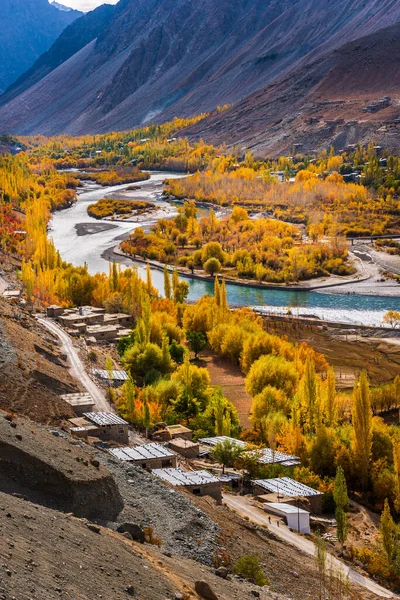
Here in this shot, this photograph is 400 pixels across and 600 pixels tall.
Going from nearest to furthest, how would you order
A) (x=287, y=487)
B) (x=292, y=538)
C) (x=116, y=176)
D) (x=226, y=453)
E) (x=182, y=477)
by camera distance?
(x=292, y=538) < (x=182, y=477) < (x=287, y=487) < (x=226, y=453) < (x=116, y=176)

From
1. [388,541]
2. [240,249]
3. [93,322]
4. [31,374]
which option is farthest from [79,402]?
[240,249]

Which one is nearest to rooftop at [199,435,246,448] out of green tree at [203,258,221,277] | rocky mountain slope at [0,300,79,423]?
rocky mountain slope at [0,300,79,423]

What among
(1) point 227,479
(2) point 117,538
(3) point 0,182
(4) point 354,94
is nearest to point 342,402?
(1) point 227,479

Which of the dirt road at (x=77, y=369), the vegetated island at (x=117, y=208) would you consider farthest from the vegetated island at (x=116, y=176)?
the dirt road at (x=77, y=369)

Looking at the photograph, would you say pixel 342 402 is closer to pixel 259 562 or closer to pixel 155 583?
pixel 259 562

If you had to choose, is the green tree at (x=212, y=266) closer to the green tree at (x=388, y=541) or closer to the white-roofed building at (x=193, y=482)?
the white-roofed building at (x=193, y=482)

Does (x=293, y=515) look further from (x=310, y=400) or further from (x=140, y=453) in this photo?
(x=310, y=400)
